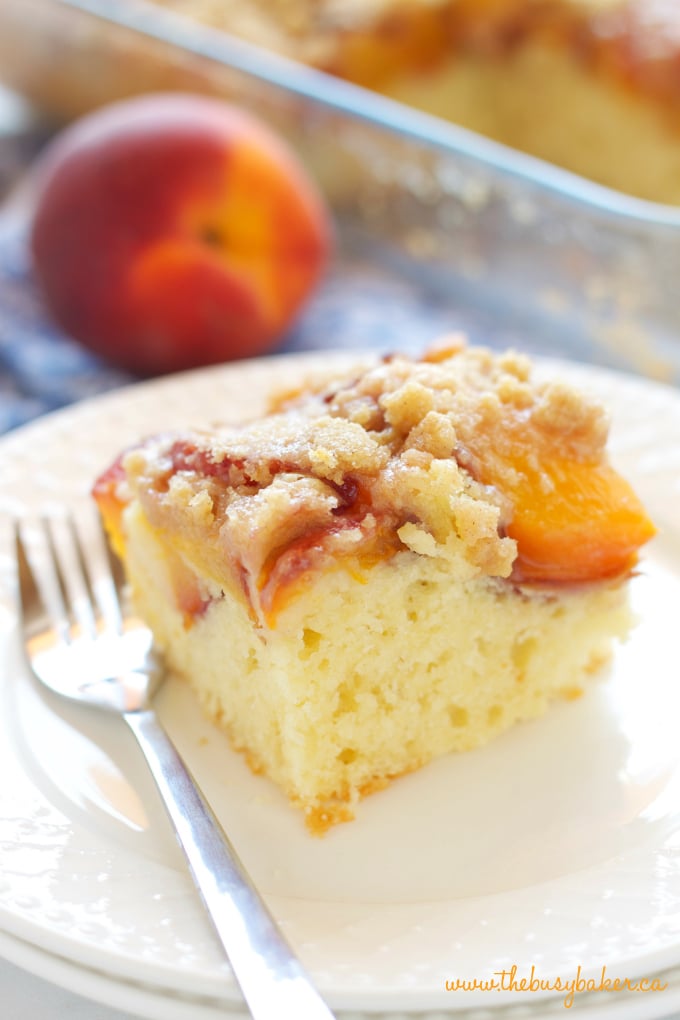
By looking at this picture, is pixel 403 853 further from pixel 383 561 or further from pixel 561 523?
pixel 561 523

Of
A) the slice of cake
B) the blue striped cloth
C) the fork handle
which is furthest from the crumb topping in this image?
the blue striped cloth

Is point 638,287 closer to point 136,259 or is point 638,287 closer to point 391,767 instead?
point 136,259

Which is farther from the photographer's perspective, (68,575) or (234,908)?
(68,575)

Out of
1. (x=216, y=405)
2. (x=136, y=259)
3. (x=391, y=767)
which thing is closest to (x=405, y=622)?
(x=391, y=767)

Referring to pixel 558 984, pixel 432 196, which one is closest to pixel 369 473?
pixel 558 984

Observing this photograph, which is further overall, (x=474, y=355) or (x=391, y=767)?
(x=474, y=355)

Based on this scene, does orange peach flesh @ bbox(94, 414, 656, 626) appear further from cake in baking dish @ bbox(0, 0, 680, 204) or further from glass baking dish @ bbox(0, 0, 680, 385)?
cake in baking dish @ bbox(0, 0, 680, 204)
